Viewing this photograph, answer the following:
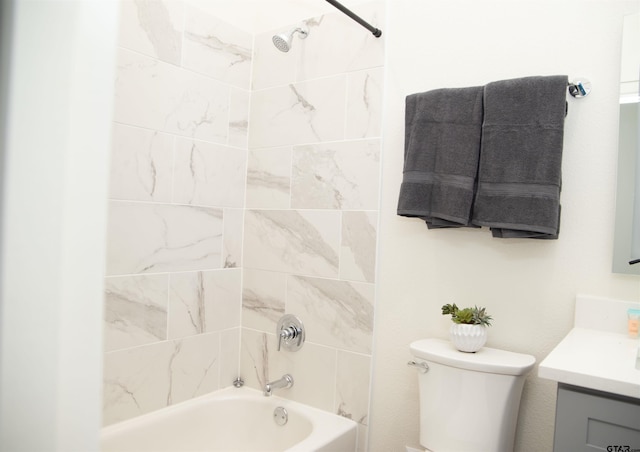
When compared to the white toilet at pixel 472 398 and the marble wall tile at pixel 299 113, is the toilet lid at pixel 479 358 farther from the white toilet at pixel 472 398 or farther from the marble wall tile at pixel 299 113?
the marble wall tile at pixel 299 113

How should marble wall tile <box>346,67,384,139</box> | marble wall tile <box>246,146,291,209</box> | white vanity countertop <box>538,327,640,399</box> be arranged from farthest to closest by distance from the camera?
marble wall tile <box>246,146,291,209</box>
marble wall tile <box>346,67,384,139</box>
white vanity countertop <box>538,327,640,399</box>

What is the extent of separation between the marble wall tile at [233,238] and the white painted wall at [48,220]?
193 cm

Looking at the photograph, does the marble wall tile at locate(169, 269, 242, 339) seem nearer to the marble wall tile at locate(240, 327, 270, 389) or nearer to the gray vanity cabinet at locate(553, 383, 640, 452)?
the marble wall tile at locate(240, 327, 270, 389)

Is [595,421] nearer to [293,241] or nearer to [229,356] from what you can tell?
[293,241]

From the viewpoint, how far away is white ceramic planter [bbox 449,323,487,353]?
1.55m

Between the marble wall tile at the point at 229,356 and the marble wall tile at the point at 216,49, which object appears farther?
the marble wall tile at the point at 229,356

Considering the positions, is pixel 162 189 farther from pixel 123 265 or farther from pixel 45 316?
pixel 45 316

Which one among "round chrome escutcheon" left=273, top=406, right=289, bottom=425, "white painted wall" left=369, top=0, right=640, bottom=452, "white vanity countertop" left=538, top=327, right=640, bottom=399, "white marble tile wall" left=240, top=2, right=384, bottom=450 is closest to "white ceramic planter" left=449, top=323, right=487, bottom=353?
"white painted wall" left=369, top=0, right=640, bottom=452

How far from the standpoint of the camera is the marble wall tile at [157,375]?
183 centimetres

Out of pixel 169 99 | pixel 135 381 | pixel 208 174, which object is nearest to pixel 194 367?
pixel 135 381

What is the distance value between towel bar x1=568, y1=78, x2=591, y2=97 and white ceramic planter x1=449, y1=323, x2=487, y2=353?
2.70ft

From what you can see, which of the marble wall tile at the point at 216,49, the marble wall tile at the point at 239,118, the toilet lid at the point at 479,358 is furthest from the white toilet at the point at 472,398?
the marble wall tile at the point at 216,49

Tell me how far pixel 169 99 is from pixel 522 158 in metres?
1.41

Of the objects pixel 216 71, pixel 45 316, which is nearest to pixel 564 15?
pixel 216 71
